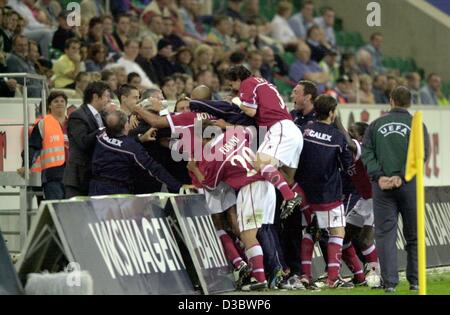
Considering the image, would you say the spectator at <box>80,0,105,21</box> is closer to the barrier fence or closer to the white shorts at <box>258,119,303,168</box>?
the white shorts at <box>258,119,303,168</box>

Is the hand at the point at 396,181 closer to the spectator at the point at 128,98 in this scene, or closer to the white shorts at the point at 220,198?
the white shorts at the point at 220,198

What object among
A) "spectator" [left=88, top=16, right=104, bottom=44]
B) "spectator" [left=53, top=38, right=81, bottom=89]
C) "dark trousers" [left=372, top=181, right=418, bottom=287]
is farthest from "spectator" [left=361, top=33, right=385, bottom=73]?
"dark trousers" [left=372, top=181, right=418, bottom=287]

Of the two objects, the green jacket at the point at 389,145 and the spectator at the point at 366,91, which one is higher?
the green jacket at the point at 389,145

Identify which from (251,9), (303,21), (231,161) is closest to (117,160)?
(231,161)

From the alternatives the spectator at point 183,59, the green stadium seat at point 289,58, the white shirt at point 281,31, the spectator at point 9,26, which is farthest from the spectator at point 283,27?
the spectator at point 9,26

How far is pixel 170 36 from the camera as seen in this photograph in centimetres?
2266

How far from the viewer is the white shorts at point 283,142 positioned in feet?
46.1

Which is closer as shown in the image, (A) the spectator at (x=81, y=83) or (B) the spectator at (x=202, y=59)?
(A) the spectator at (x=81, y=83)

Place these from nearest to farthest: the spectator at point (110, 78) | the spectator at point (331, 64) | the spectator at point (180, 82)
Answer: the spectator at point (110, 78) → the spectator at point (180, 82) → the spectator at point (331, 64)

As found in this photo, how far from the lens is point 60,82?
18.4 metres

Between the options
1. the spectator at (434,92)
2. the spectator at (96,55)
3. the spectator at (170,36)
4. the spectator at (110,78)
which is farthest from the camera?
the spectator at (434,92)

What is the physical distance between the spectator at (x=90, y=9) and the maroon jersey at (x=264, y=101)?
24.1ft

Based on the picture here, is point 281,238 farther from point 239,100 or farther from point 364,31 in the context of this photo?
point 364,31
